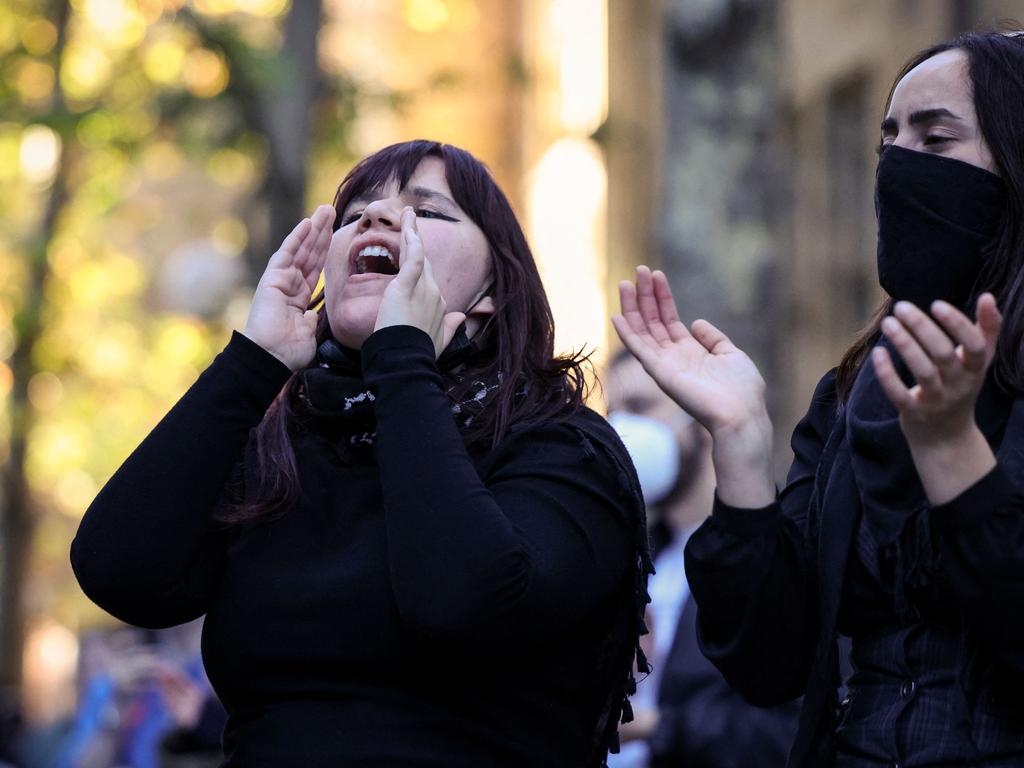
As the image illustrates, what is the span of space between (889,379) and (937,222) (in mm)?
485

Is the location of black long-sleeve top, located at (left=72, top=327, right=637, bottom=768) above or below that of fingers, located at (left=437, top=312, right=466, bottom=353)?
below

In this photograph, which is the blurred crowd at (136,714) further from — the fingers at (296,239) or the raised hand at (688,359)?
the raised hand at (688,359)

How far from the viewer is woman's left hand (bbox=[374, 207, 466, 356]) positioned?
2947 mm

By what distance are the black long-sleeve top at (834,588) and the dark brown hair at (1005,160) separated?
0.11 metres

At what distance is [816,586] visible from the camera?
9.28 ft

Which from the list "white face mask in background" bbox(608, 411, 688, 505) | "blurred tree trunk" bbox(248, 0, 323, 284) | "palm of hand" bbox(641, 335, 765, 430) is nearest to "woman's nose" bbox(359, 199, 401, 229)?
"palm of hand" bbox(641, 335, 765, 430)

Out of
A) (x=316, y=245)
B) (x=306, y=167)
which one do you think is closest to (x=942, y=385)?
(x=316, y=245)

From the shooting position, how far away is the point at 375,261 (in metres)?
3.25

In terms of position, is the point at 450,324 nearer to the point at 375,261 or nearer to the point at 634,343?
the point at 375,261

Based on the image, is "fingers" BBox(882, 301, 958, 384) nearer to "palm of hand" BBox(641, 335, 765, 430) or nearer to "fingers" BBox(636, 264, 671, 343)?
"palm of hand" BBox(641, 335, 765, 430)

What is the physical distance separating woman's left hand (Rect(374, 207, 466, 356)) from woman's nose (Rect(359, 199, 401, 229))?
10 cm

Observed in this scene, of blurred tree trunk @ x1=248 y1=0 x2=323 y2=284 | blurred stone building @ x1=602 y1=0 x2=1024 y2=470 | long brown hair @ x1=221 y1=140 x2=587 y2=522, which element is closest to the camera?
long brown hair @ x1=221 y1=140 x2=587 y2=522

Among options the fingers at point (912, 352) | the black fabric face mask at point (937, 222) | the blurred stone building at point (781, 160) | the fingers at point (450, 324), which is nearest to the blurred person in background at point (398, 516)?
the fingers at point (450, 324)

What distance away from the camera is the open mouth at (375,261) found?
10.5ft
